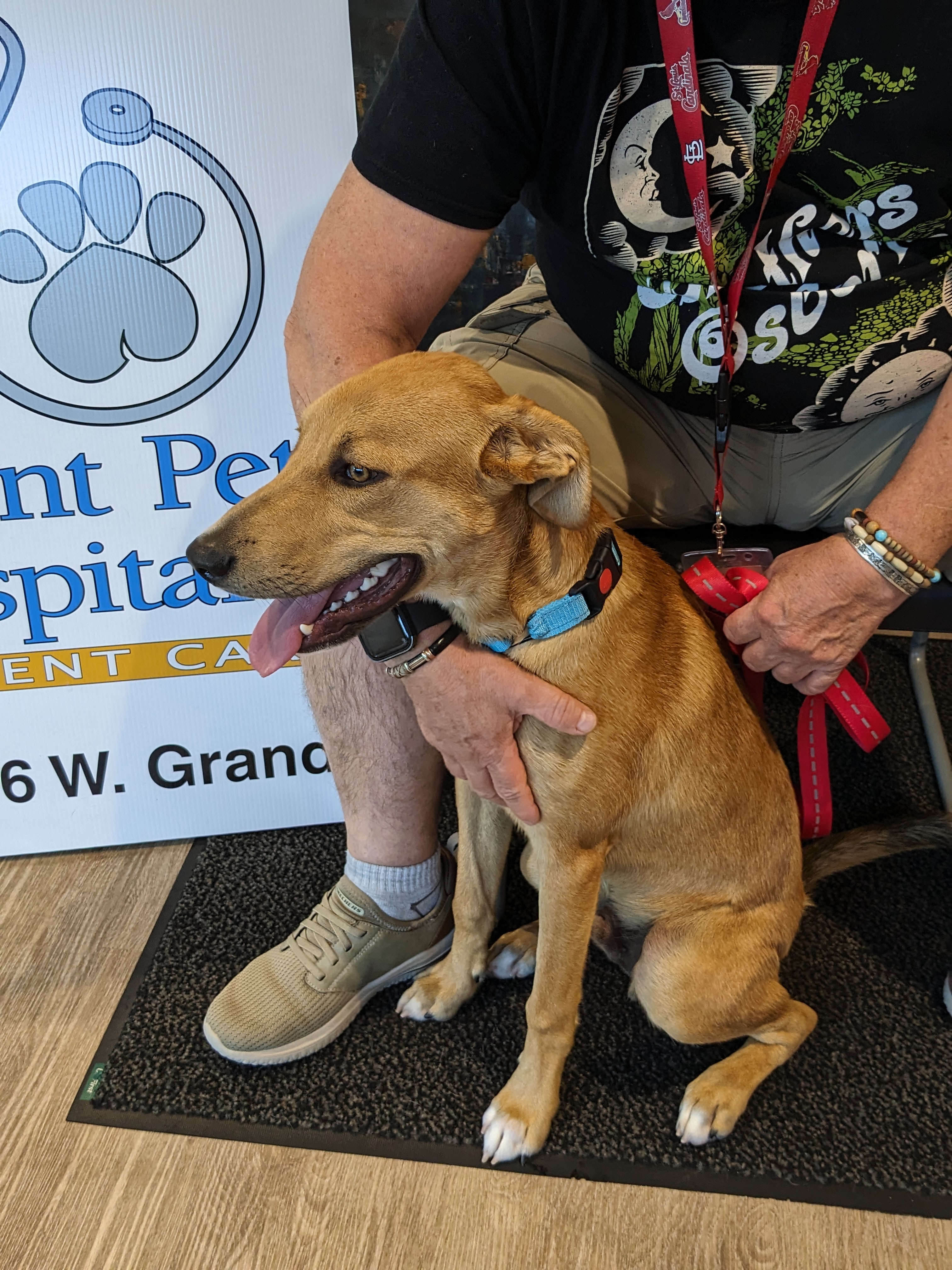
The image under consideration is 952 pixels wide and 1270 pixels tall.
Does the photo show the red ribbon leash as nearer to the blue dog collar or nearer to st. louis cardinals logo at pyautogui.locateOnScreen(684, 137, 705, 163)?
the blue dog collar

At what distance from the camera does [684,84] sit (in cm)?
121

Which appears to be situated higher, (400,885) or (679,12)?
(679,12)

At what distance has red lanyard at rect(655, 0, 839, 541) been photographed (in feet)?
3.84

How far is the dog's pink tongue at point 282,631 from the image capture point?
1133 mm

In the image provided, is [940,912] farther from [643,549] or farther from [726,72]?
[726,72]

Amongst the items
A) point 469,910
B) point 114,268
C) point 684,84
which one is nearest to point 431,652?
point 469,910

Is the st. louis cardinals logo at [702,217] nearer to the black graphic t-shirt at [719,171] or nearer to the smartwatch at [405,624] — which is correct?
the black graphic t-shirt at [719,171]

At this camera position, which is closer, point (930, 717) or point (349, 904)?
point (349, 904)

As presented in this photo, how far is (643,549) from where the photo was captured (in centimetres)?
133

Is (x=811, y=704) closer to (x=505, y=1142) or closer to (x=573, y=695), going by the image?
(x=573, y=695)

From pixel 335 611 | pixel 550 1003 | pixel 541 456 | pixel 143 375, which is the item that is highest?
pixel 541 456

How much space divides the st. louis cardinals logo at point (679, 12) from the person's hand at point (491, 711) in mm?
868

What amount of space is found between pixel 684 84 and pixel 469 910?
4.21 feet

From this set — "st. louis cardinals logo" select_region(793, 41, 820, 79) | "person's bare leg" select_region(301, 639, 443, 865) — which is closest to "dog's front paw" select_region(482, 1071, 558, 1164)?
"person's bare leg" select_region(301, 639, 443, 865)
